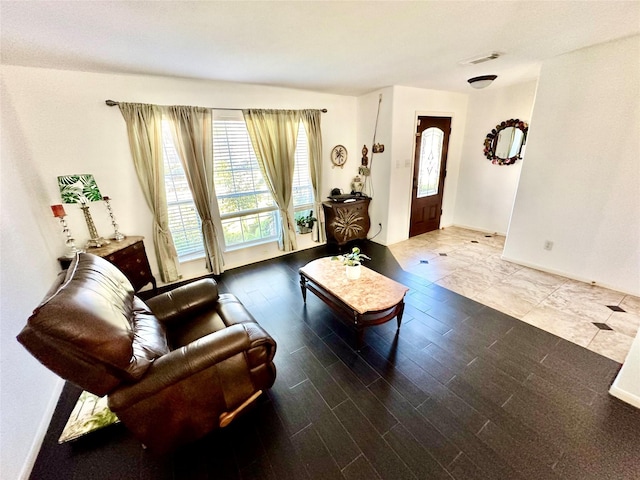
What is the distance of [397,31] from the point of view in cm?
189

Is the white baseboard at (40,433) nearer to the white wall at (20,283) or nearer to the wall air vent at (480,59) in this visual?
the white wall at (20,283)

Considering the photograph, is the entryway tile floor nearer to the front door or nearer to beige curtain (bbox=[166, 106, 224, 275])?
the front door

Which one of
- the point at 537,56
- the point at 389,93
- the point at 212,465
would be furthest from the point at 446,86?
the point at 212,465

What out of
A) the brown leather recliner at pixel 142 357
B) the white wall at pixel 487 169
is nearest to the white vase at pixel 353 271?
the brown leather recliner at pixel 142 357

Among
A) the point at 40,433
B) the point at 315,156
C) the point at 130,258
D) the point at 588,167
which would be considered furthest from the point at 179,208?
the point at 588,167

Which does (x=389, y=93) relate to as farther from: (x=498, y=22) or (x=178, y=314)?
(x=178, y=314)

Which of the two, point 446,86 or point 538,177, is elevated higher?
point 446,86

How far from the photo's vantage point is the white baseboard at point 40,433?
4.62ft

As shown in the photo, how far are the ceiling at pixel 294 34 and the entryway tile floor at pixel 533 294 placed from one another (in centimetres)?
247

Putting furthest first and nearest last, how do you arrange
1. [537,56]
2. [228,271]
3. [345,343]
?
[228,271]
[537,56]
[345,343]

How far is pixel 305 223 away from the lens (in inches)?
167

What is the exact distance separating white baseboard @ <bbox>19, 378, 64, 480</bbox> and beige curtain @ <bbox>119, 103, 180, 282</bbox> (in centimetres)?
159

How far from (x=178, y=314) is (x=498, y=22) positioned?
3185mm

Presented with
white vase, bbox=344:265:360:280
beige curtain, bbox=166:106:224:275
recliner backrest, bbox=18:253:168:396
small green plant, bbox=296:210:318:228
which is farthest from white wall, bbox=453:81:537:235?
recliner backrest, bbox=18:253:168:396
